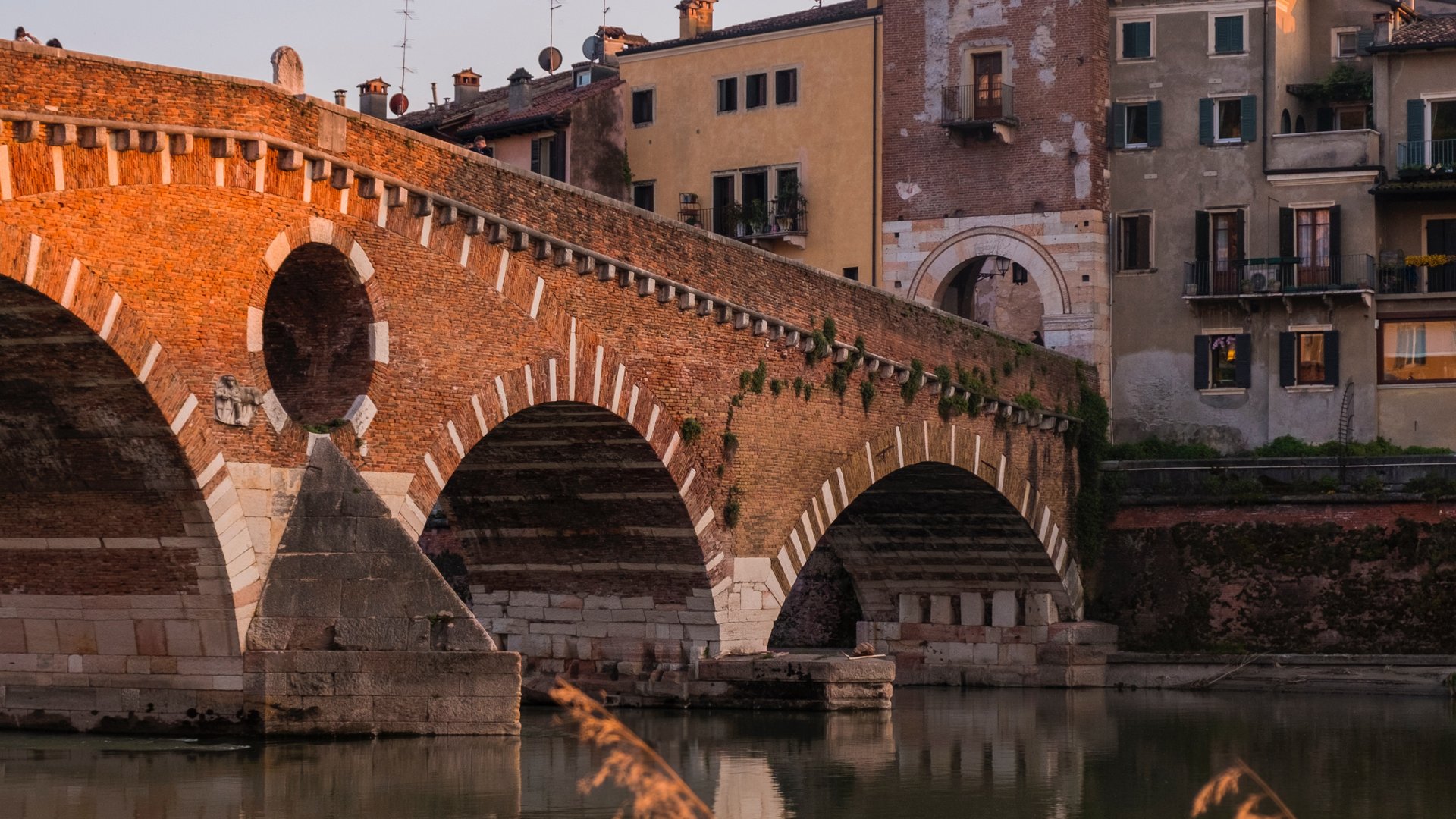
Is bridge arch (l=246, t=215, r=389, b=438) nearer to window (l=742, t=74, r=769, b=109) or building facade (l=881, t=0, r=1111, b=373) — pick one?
building facade (l=881, t=0, r=1111, b=373)

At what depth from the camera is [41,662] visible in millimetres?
22703

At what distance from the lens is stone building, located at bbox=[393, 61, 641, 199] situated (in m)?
47.8

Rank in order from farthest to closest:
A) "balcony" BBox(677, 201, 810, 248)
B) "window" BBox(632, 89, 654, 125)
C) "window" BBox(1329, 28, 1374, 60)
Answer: "window" BBox(632, 89, 654, 125) < "balcony" BBox(677, 201, 810, 248) < "window" BBox(1329, 28, 1374, 60)

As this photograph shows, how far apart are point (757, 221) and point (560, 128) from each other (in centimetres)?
487

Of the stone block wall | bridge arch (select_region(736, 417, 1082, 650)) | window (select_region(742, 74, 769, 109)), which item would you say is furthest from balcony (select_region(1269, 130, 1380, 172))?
window (select_region(742, 74, 769, 109))

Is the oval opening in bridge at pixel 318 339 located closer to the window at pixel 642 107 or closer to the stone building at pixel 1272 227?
the stone building at pixel 1272 227

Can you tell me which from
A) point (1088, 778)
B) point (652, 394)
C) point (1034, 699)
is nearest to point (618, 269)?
point (652, 394)

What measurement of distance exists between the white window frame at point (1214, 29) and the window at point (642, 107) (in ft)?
41.1

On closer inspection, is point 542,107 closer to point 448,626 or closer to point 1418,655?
point 1418,655

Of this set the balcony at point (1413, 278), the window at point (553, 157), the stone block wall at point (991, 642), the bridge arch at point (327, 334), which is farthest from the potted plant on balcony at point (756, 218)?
the bridge arch at point (327, 334)

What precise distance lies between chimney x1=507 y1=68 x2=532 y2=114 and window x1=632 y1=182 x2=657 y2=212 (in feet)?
11.5

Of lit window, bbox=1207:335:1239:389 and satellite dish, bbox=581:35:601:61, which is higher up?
satellite dish, bbox=581:35:601:61

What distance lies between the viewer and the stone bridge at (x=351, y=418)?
20.3 m

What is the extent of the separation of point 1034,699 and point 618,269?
13.6 metres
